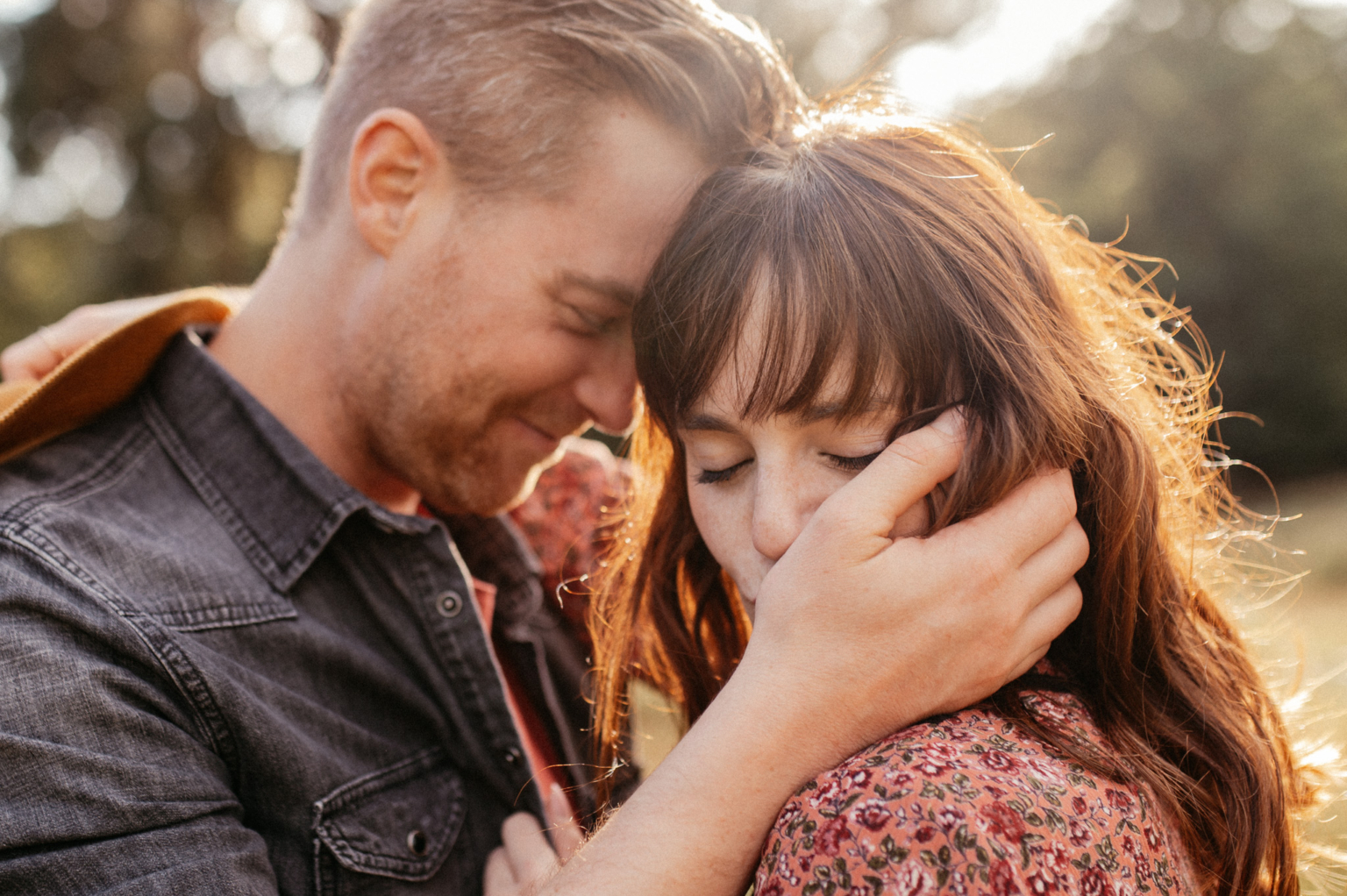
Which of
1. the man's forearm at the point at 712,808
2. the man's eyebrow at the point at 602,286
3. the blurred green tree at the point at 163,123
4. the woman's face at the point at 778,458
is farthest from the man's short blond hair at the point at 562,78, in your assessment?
the blurred green tree at the point at 163,123

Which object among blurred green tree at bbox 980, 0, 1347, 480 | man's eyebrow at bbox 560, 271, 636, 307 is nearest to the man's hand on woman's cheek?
man's eyebrow at bbox 560, 271, 636, 307

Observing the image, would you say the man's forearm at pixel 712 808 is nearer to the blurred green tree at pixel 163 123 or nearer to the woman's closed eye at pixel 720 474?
the woman's closed eye at pixel 720 474

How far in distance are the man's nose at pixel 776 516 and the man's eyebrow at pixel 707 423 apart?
13 cm

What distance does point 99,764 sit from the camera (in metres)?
1.54

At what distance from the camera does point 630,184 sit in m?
2.25

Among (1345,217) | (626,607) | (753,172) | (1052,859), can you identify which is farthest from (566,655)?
(1345,217)

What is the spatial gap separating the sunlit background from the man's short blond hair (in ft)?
42.1

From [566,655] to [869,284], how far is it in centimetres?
174

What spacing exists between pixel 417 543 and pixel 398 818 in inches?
25.4

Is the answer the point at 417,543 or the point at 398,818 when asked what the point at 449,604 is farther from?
the point at 398,818

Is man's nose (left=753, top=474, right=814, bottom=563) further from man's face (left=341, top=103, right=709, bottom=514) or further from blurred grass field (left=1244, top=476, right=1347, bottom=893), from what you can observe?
blurred grass field (left=1244, top=476, right=1347, bottom=893)

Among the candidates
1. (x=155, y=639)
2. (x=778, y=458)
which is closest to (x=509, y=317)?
(x=778, y=458)

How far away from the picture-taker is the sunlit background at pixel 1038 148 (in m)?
15.2

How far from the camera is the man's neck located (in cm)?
245
